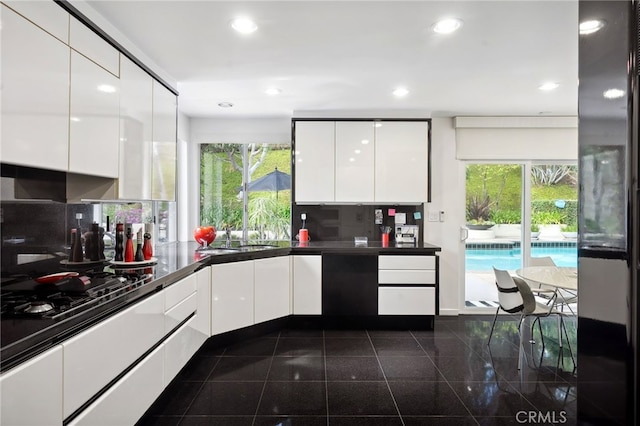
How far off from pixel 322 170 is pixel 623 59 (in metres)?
3.19

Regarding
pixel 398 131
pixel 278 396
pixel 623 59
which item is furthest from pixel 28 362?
pixel 398 131

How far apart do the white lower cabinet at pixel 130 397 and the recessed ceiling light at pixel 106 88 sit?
151cm

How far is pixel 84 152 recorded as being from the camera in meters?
1.97

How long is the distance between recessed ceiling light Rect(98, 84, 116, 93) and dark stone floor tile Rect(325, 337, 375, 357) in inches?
104

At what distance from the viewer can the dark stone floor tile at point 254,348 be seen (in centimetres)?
334

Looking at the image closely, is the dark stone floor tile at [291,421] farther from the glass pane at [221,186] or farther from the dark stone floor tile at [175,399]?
the glass pane at [221,186]

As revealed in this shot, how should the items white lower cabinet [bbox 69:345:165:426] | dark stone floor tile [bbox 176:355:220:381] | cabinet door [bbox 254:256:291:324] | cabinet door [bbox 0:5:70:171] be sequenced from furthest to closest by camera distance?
cabinet door [bbox 254:256:291:324] → dark stone floor tile [bbox 176:355:220:381] → white lower cabinet [bbox 69:345:165:426] → cabinet door [bbox 0:5:70:171]

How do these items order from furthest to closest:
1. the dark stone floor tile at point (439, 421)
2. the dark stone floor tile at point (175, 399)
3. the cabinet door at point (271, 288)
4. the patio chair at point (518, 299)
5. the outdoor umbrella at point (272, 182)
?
1. the outdoor umbrella at point (272, 182)
2. the cabinet door at point (271, 288)
3. the patio chair at point (518, 299)
4. the dark stone floor tile at point (175, 399)
5. the dark stone floor tile at point (439, 421)

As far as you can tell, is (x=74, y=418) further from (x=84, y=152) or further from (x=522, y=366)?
(x=522, y=366)

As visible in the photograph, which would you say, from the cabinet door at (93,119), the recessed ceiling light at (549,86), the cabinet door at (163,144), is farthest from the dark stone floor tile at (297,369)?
the recessed ceiling light at (549,86)

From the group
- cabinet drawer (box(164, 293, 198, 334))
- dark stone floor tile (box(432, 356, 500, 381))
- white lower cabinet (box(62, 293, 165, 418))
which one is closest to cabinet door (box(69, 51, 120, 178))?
white lower cabinet (box(62, 293, 165, 418))

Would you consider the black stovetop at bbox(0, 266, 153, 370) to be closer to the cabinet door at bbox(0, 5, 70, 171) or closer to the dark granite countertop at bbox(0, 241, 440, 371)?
the dark granite countertop at bbox(0, 241, 440, 371)

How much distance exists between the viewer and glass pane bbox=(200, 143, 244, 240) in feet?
15.8

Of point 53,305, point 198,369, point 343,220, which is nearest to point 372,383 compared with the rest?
point 198,369
